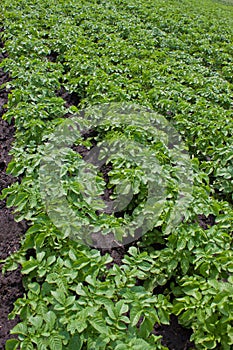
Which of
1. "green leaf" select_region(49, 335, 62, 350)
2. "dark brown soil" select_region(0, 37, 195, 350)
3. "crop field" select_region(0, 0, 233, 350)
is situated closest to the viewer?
"green leaf" select_region(49, 335, 62, 350)

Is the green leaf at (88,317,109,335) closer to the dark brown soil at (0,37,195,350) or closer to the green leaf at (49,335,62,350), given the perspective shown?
the green leaf at (49,335,62,350)

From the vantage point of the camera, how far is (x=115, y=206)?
12.6ft

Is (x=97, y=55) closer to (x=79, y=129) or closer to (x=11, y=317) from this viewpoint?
(x=79, y=129)

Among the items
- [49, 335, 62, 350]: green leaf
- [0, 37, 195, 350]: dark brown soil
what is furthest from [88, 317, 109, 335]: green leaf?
[0, 37, 195, 350]: dark brown soil

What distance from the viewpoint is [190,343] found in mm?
2914

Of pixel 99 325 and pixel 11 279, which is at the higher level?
pixel 99 325

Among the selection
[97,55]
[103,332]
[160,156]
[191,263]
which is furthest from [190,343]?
[97,55]

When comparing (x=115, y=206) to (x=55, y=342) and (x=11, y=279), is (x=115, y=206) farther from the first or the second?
(x=55, y=342)

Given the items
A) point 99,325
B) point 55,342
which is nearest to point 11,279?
point 55,342

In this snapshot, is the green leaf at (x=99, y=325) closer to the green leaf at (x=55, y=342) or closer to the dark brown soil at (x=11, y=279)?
the green leaf at (x=55, y=342)

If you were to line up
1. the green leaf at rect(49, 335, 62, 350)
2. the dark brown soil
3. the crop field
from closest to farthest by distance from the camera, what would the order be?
1. the green leaf at rect(49, 335, 62, 350)
2. the crop field
3. the dark brown soil

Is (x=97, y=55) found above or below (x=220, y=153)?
below

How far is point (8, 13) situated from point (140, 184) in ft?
19.8

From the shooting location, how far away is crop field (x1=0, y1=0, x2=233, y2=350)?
8.54ft
